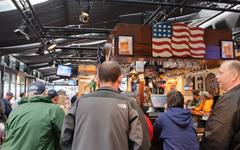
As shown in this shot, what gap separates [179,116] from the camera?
3748 mm

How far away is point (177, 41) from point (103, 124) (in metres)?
3.68

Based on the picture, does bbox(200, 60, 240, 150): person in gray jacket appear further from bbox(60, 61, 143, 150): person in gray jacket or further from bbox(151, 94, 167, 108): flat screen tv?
bbox(151, 94, 167, 108): flat screen tv

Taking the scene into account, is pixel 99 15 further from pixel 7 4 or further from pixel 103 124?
pixel 103 124

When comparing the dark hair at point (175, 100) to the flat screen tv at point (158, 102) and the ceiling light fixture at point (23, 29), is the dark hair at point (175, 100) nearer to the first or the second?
the flat screen tv at point (158, 102)

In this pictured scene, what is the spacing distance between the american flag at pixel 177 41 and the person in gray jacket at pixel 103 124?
3.23m

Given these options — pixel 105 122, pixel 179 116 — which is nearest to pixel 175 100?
pixel 179 116

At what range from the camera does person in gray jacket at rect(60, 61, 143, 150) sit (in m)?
2.45

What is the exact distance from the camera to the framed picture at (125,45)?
17.9 feet

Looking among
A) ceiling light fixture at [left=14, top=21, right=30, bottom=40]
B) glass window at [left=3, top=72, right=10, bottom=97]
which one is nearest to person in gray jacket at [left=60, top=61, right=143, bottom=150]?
ceiling light fixture at [left=14, top=21, right=30, bottom=40]

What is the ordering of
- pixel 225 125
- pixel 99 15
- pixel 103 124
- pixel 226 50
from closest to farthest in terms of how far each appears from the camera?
pixel 103 124, pixel 225 125, pixel 226 50, pixel 99 15

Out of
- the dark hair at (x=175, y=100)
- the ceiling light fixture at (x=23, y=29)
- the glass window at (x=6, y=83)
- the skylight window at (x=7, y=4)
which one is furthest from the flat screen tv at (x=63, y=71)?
the dark hair at (x=175, y=100)

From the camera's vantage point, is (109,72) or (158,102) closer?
(109,72)

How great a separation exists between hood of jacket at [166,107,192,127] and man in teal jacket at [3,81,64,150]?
1.36 metres

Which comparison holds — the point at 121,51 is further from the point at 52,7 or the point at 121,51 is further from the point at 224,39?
the point at 52,7
